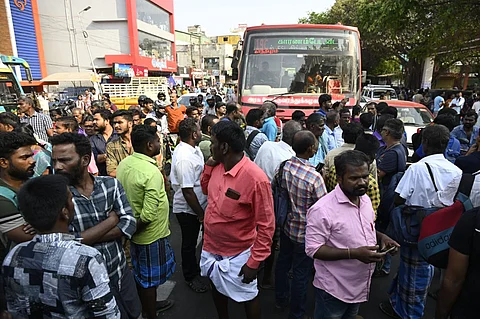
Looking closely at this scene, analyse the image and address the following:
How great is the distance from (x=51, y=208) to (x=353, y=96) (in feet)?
22.9

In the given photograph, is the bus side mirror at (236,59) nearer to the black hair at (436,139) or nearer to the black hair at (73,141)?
the black hair at (436,139)

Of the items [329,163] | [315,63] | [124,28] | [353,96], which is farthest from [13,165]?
[124,28]

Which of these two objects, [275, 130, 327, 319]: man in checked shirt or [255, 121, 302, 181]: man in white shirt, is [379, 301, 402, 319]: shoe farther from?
[255, 121, 302, 181]: man in white shirt

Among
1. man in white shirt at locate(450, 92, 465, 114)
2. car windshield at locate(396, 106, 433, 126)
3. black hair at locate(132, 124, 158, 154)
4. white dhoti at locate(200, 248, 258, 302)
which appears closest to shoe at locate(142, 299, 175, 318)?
white dhoti at locate(200, 248, 258, 302)

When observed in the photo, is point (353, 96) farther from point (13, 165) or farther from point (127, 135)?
point (13, 165)

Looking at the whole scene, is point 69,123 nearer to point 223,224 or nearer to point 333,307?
point 223,224

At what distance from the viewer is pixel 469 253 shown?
157 centimetres

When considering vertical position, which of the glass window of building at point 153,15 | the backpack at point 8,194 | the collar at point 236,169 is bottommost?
the backpack at point 8,194

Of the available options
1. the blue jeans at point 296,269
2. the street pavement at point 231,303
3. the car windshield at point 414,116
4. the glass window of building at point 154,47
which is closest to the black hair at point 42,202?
the blue jeans at point 296,269

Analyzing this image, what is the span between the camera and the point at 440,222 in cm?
187

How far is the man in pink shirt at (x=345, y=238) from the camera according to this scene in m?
2.05

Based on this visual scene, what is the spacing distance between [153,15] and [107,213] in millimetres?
39896

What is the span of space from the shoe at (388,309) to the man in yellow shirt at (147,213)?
208cm

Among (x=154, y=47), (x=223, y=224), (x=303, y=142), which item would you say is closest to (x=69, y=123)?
(x=223, y=224)
